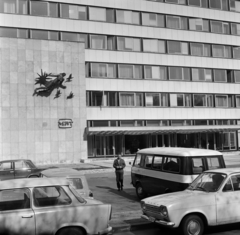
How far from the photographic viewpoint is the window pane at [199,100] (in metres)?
41.0

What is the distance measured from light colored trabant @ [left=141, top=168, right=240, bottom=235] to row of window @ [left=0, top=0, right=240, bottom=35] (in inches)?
1190

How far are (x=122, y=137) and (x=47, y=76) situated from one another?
1047 centimetres

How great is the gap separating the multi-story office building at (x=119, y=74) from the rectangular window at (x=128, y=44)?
11cm

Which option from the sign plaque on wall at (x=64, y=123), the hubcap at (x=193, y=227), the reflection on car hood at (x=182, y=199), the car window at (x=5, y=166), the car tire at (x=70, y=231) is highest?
the sign plaque on wall at (x=64, y=123)

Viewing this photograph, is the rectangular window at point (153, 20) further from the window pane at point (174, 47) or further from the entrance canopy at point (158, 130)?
the entrance canopy at point (158, 130)

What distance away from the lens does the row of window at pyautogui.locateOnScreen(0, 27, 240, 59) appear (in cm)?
3491

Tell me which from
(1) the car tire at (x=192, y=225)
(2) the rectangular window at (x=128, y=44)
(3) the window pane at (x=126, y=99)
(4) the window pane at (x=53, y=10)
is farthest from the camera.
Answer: (2) the rectangular window at (x=128, y=44)

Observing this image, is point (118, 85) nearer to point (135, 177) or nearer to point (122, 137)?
point (122, 137)

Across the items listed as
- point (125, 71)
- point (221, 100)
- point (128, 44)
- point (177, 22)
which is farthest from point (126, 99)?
Answer: point (221, 100)

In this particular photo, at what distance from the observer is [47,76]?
109 ft

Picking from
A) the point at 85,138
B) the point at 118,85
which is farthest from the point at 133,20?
the point at 85,138

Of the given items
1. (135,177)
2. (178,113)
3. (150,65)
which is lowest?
(135,177)

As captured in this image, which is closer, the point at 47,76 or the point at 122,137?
the point at 47,76

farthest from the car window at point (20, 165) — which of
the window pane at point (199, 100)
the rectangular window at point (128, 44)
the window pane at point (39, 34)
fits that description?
the window pane at point (199, 100)
